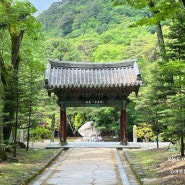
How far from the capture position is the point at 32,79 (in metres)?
15.2

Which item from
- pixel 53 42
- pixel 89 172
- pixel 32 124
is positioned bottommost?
pixel 89 172

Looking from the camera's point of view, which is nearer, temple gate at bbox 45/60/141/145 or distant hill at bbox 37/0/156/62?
temple gate at bbox 45/60/141/145

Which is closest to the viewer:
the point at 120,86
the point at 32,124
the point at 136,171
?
the point at 136,171

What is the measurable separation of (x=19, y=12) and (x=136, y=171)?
250 inches

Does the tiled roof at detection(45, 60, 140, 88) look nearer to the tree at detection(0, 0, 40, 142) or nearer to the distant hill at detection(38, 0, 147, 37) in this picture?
the tree at detection(0, 0, 40, 142)

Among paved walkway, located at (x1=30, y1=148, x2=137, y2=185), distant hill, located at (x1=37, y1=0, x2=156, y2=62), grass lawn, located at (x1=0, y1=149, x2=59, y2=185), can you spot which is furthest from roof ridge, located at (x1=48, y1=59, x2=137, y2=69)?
distant hill, located at (x1=37, y1=0, x2=156, y2=62)

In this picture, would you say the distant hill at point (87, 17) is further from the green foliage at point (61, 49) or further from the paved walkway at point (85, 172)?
the paved walkway at point (85, 172)

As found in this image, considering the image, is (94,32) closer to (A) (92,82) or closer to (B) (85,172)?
(A) (92,82)

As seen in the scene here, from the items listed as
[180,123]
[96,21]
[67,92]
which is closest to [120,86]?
[67,92]

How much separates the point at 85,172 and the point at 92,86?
825 centimetres

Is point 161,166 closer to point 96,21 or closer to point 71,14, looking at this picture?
point 96,21

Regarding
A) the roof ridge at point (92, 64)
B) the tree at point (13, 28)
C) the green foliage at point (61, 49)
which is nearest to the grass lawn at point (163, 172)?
the tree at point (13, 28)

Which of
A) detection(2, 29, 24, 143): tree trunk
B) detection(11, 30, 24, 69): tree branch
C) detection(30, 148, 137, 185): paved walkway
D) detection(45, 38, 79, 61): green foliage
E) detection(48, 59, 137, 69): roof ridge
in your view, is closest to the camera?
detection(30, 148, 137, 185): paved walkway

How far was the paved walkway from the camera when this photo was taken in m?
9.30
